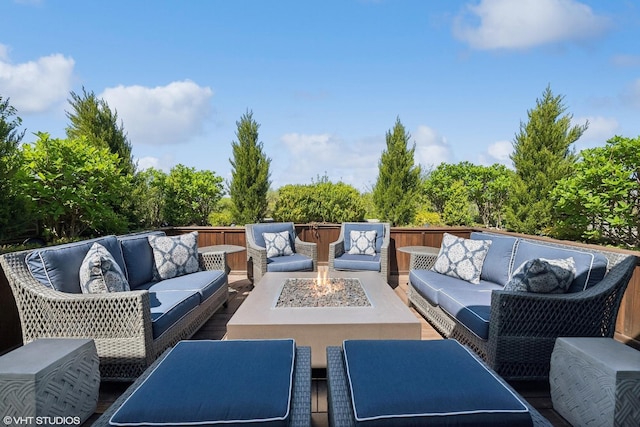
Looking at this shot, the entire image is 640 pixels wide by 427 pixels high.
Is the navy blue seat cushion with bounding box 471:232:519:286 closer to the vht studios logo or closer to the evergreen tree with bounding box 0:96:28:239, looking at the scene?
the vht studios logo

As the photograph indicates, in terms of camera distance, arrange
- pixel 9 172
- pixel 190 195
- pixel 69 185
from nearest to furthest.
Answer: pixel 9 172 → pixel 69 185 → pixel 190 195

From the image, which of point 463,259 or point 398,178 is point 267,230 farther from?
point 398,178

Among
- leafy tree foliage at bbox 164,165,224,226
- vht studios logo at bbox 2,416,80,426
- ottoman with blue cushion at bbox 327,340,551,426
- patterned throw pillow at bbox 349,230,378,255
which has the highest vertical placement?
leafy tree foliage at bbox 164,165,224,226

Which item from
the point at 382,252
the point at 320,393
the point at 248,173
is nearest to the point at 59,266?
the point at 320,393

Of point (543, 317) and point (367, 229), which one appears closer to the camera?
point (543, 317)

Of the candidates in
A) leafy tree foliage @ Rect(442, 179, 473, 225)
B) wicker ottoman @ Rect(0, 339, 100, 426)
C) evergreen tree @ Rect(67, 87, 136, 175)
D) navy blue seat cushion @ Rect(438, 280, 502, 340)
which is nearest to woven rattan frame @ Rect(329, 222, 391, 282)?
navy blue seat cushion @ Rect(438, 280, 502, 340)

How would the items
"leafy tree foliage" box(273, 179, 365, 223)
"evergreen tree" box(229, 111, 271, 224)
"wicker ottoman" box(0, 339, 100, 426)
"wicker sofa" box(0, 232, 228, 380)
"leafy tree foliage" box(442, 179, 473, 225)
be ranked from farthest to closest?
"leafy tree foliage" box(442, 179, 473, 225) → "leafy tree foliage" box(273, 179, 365, 223) → "evergreen tree" box(229, 111, 271, 224) → "wicker sofa" box(0, 232, 228, 380) → "wicker ottoman" box(0, 339, 100, 426)

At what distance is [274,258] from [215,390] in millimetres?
3658

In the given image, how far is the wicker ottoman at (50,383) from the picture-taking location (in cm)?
156

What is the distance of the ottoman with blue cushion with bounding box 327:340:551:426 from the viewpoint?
3.88ft

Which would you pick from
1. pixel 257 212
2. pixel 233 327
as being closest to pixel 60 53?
pixel 257 212

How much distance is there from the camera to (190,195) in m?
6.81

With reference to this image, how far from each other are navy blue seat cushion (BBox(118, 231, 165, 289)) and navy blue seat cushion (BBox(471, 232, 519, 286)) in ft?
11.8

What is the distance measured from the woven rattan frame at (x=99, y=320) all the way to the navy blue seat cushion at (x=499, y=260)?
3.22 metres
